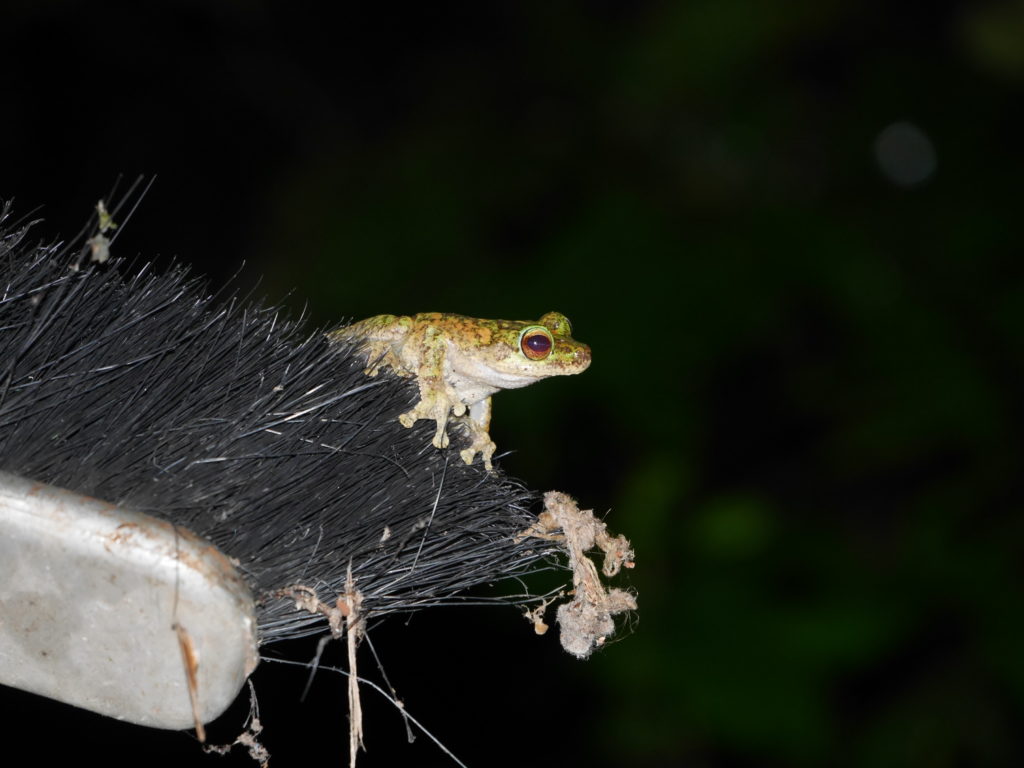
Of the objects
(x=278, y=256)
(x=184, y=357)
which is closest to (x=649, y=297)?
(x=278, y=256)

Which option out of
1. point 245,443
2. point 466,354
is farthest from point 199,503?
point 466,354

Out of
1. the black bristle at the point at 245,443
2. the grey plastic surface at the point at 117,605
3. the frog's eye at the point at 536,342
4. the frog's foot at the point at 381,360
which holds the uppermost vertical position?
the frog's eye at the point at 536,342

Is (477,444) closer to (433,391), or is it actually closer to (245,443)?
(433,391)

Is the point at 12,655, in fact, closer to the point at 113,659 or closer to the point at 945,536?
the point at 113,659

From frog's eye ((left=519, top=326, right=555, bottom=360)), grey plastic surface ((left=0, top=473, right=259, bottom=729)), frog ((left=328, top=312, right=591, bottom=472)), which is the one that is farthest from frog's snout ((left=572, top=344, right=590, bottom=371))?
grey plastic surface ((left=0, top=473, right=259, bottom=729))

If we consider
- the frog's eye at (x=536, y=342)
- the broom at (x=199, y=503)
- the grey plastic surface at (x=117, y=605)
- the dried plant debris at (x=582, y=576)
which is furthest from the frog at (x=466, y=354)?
the grey plastic surface at (x=117, y=605)

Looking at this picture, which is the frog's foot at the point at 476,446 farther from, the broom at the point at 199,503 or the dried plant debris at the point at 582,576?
the dried plant debris at the point at 582,576
